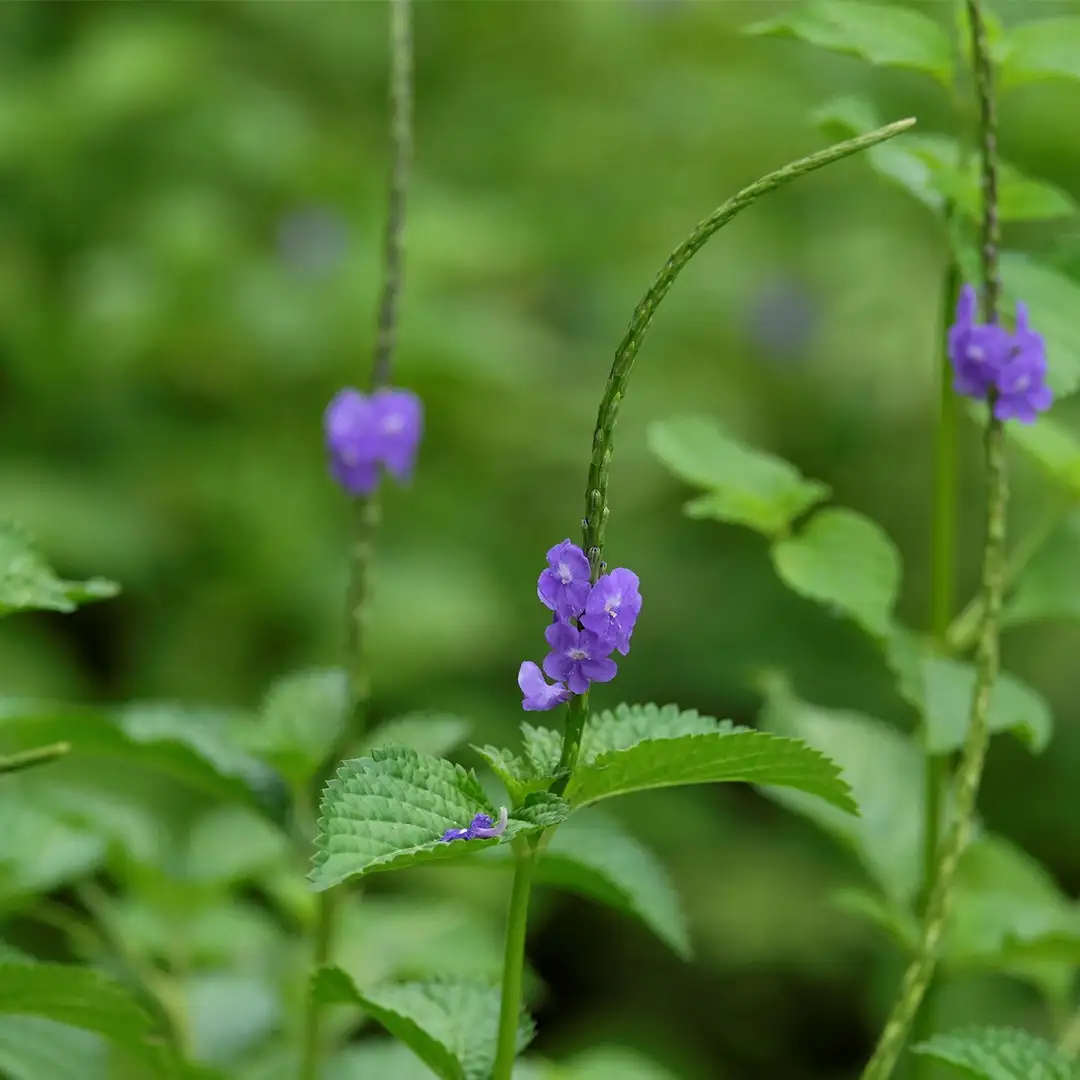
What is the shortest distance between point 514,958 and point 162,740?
408mm

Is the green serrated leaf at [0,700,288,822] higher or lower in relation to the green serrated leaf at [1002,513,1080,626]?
lower

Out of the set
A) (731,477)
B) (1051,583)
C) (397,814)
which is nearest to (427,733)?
(731,477)

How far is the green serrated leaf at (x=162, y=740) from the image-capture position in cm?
116

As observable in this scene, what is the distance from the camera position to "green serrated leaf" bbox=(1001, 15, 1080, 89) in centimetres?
121

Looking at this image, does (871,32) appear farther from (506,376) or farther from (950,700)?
(506,376)

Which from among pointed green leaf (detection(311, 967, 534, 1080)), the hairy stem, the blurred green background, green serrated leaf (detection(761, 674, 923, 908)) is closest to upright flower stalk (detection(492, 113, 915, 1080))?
the hairy stem

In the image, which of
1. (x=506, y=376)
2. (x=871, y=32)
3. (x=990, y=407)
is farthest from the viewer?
(x=506, y=376)

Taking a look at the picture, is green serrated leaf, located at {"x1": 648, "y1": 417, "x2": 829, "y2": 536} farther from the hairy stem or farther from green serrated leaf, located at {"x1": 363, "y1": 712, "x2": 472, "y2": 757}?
the hairy stem

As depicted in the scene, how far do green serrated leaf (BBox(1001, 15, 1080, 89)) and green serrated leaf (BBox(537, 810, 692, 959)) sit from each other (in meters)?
0.70

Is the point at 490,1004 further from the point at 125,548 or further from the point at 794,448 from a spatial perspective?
the point at 794,448

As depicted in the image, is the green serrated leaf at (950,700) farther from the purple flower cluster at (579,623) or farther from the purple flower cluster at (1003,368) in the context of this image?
the purple flower cluster at (579,623)

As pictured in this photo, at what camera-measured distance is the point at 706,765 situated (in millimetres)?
861

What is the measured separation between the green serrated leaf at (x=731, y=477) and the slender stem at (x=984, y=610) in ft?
0.67

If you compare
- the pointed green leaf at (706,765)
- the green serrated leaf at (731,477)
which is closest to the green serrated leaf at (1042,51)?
the green serrated leaf at (731,477)
